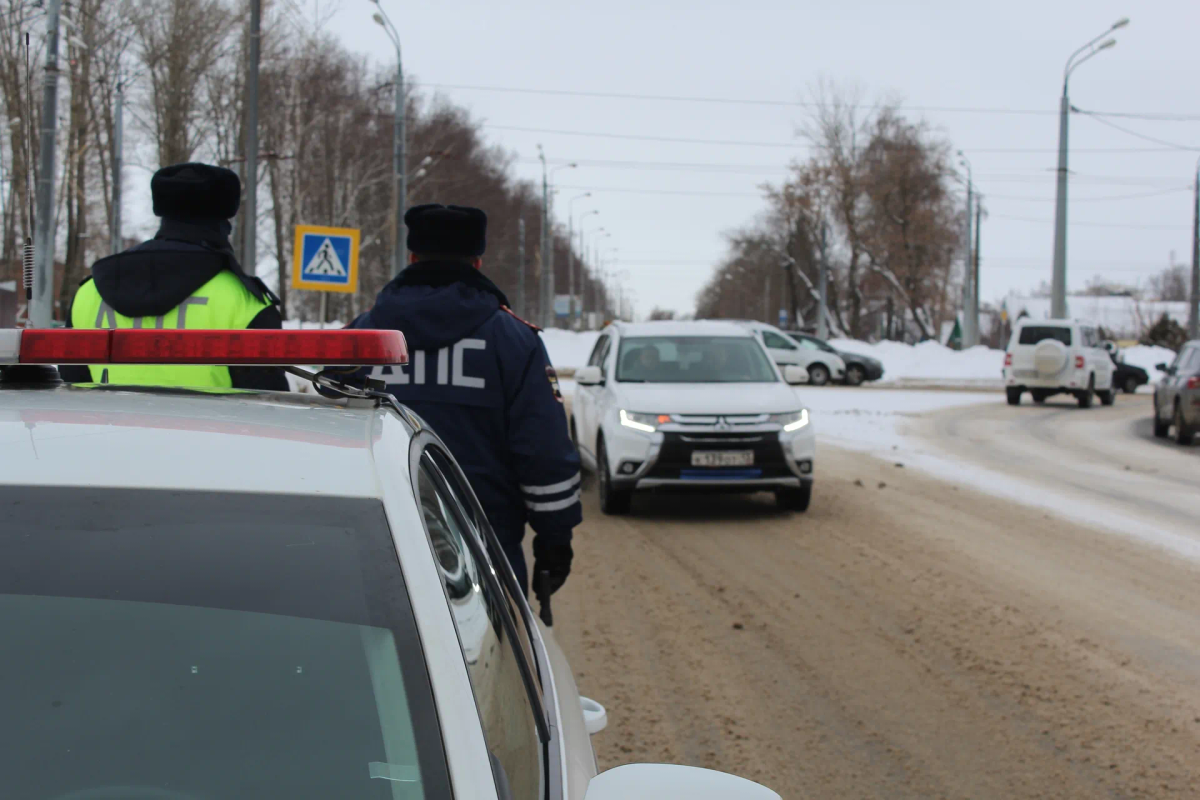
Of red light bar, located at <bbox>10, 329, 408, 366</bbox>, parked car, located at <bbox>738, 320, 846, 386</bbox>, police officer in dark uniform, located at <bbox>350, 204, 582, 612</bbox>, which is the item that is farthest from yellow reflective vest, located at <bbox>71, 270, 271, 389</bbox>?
parked car, located at <bbox>738, 320, 846, 386</bbox>

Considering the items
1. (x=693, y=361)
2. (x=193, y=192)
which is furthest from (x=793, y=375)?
(x=193, y=192)

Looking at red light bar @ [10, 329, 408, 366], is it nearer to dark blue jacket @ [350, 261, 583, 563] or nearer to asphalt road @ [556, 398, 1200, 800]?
dark blue jacket @ [350, 261, 583, 563]

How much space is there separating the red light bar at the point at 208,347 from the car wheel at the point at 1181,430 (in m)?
17.5

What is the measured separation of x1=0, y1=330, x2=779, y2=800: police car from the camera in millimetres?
1587

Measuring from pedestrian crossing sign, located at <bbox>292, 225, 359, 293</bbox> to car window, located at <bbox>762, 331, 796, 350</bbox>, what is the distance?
53.5 feet

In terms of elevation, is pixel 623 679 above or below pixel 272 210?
below

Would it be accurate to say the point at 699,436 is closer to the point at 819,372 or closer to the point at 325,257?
the point at 325,257

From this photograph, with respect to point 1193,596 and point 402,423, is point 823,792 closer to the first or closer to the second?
point 402,423

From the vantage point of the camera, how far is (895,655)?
5715mm

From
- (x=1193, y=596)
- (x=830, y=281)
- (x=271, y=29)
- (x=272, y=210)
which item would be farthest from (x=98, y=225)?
(x=1193, y=596)

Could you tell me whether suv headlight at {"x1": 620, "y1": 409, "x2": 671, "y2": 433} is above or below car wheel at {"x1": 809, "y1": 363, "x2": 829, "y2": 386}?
above

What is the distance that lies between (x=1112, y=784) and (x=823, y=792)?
965mm

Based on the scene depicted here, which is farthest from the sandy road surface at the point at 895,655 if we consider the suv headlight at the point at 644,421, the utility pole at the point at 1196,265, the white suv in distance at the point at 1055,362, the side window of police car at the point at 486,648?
the utility pole at the point at 1196,265

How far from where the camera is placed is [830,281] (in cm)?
7762
